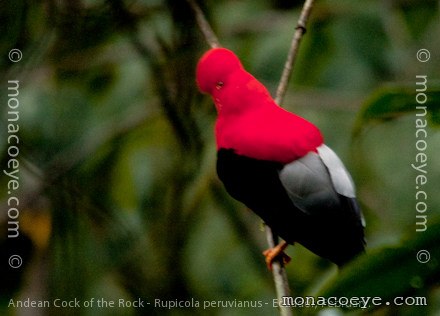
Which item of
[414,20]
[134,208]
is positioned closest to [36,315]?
[134,208]

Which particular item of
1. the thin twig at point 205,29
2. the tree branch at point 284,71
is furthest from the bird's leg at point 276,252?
the thin twig at point 205,29

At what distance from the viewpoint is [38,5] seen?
7.96 ft
